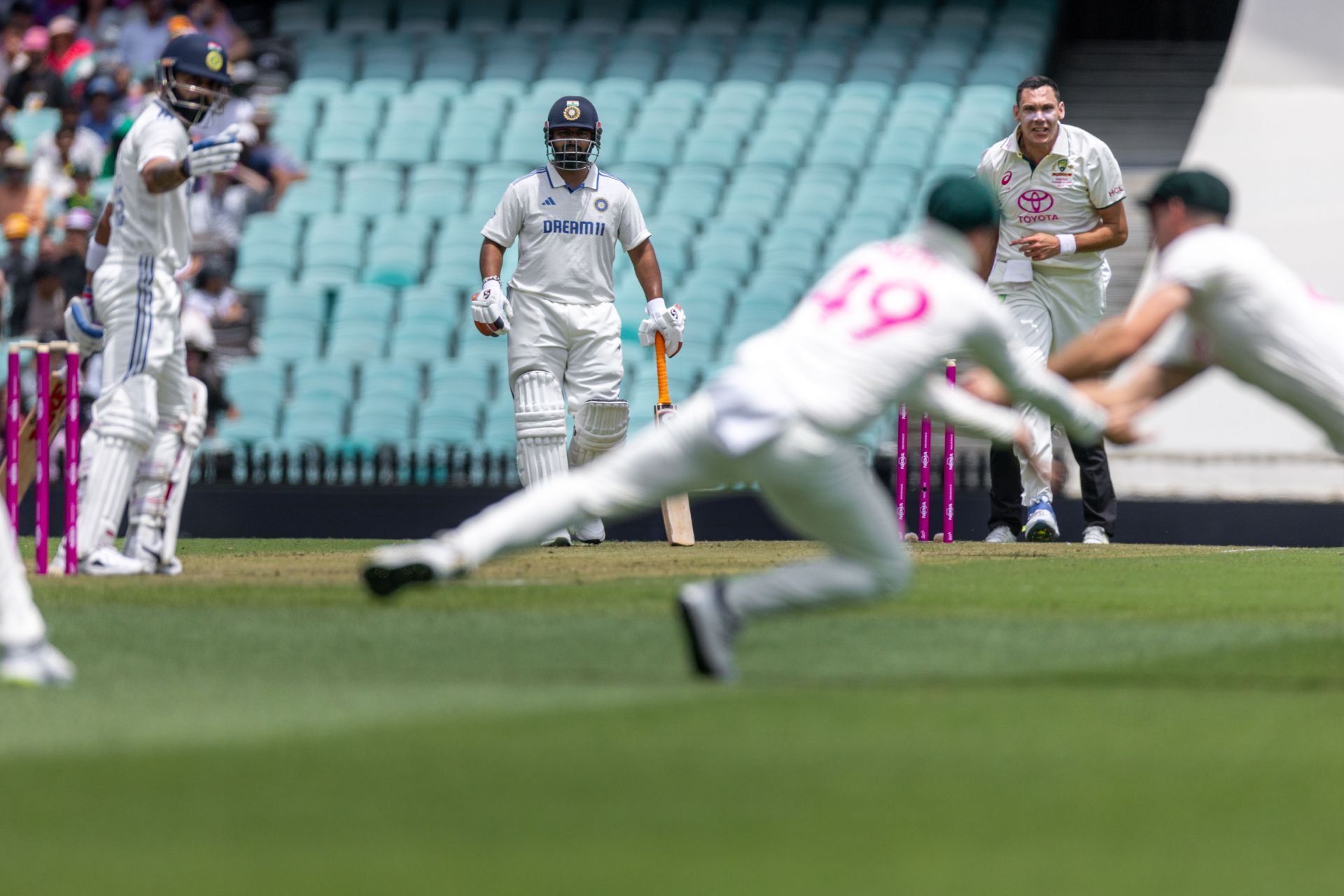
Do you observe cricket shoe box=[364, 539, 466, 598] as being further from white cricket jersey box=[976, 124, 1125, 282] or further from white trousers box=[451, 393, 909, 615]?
white cricket jersey box=[976, 124, 1125, 282]

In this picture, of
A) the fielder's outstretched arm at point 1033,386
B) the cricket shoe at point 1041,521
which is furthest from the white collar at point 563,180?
the fielder's outstretched arm at point 1033,386

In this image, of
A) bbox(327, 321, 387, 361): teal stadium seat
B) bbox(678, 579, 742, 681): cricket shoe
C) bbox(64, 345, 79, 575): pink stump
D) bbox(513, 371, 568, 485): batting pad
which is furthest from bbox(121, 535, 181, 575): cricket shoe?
bbox(327, 321, 387, 361): teal stadium seat

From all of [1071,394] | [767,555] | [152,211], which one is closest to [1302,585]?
[767,555]

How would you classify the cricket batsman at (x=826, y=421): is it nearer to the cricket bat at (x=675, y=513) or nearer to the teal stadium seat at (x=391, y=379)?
the cricket bat at (x=675, y=513)

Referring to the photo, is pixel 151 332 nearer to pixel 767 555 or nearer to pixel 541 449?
pixel 541 449

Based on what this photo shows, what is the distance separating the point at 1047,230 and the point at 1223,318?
5.33 meters

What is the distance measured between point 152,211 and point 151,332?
1.87ft

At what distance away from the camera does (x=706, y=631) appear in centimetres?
565

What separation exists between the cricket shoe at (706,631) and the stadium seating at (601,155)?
1066 centimetres

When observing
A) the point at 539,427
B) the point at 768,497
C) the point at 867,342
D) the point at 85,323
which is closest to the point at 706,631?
the point at 768,497

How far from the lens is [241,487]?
1534cm

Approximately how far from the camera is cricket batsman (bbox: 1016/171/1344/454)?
6160 mm

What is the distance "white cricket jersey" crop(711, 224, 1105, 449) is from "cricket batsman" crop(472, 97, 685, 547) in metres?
5.67

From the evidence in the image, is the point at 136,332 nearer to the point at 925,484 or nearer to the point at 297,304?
the point at 925,484
